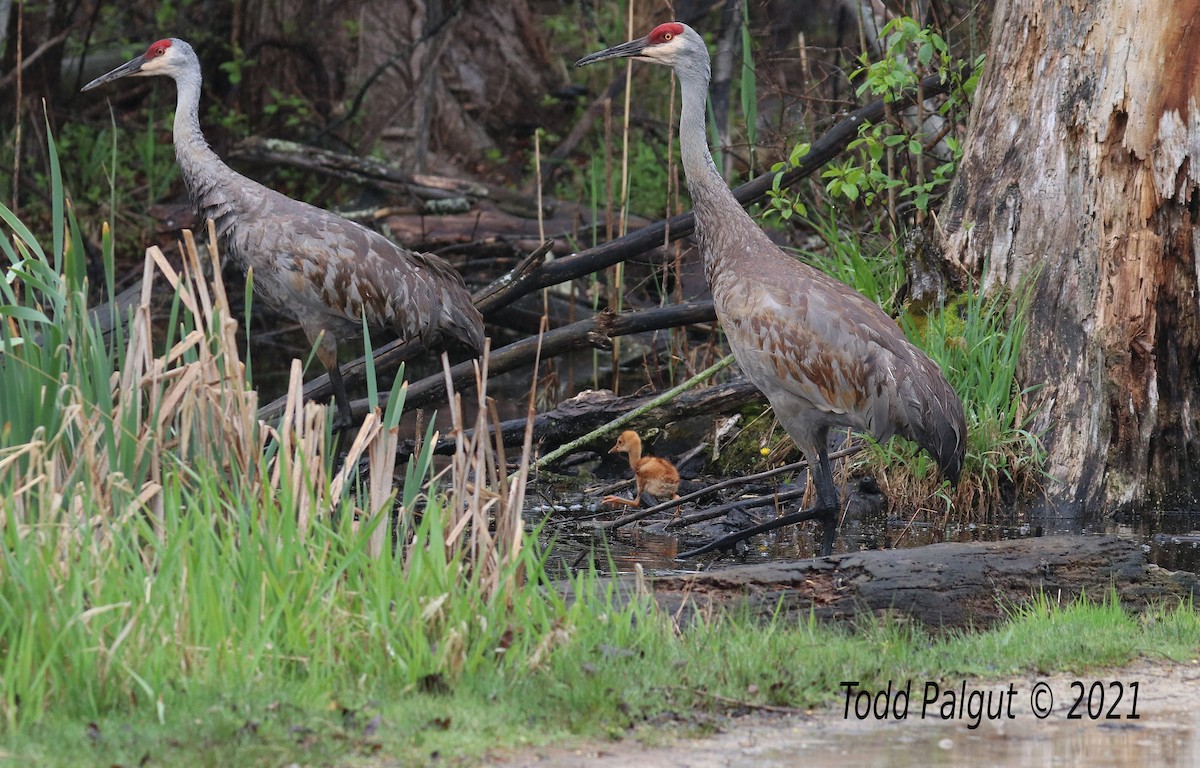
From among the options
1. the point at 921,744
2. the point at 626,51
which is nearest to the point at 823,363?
the point at 626,51

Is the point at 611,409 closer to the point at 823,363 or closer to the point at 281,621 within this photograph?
the point at 823,363

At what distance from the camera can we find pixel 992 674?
3840mm

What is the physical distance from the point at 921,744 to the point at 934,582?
3.97 feet

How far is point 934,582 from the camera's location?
14.6 ft

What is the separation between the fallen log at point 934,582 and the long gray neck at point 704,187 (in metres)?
2.21

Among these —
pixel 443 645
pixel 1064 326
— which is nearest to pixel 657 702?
pixel 443 645

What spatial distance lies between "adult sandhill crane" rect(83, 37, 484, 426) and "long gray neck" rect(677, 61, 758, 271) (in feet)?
4.95

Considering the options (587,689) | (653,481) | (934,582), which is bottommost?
(653,481)

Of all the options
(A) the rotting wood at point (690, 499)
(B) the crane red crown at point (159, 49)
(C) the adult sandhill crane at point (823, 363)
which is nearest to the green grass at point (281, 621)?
(C) the adult sandhill crane at point (823, 363)

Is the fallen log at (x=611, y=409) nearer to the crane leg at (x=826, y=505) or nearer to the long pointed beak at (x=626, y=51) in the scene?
the crane leg at (x=826, y=505)

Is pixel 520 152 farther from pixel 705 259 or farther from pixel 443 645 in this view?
pixel 443 645

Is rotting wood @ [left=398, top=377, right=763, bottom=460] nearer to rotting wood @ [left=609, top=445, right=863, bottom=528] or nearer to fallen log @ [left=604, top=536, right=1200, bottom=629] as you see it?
rotting wood @ [left=609, top=445, right=863, bottom=528]

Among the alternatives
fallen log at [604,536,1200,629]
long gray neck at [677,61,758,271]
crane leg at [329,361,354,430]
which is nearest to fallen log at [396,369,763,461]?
crane leg at [329,361,354,430]

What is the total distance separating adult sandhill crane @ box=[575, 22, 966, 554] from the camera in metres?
5.81
